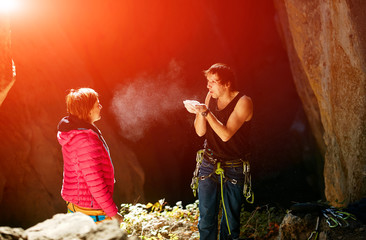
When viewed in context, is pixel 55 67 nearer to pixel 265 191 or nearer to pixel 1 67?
pixel 1 67

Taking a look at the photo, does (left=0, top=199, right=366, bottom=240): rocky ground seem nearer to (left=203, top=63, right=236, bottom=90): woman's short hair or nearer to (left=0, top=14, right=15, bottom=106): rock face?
(left=203, top=63, right=236, bottom=90): woman's short hair

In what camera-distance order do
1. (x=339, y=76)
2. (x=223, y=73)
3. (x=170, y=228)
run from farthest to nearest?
(x=170, y=228) < (x=339, y=76) < (x=223, y=73)

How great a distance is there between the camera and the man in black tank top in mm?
3326

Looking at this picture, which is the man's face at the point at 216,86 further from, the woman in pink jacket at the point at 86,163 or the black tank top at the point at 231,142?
the woman in pink jacket at the point at 86,163

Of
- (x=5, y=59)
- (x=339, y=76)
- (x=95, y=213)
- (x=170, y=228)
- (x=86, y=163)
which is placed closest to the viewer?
(x=86, y=163)

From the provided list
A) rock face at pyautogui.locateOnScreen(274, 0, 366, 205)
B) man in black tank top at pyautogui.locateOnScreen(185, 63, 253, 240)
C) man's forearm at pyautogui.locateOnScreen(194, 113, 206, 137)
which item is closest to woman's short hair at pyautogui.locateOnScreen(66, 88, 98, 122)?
man in black tank top at pyautogui.locateOnScreen(185, 63, 253, 240)

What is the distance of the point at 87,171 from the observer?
277cm

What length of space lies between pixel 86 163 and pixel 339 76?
131 inches

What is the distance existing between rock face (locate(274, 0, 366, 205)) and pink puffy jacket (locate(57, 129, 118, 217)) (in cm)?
281

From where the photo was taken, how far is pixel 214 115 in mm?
3504

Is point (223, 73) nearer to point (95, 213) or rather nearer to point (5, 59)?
point (95, 213)

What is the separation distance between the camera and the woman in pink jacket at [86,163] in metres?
2.78

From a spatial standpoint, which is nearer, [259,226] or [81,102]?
[81,102]

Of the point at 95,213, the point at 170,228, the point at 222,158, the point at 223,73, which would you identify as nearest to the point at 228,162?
the point at 222,158
